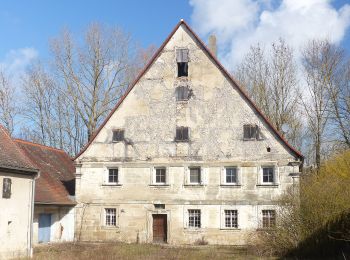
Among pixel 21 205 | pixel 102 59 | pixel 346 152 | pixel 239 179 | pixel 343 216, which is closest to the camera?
pixel 343 216

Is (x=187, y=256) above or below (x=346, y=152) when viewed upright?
below

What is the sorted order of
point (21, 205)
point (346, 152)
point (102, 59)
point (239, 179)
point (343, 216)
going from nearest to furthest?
point (343, 216)
point (21, 205)
point (239, 179)
point (346, 152)
point (102, 59)

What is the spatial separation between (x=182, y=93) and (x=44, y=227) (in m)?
11.2

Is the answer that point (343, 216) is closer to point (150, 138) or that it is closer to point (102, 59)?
point (150, 138)

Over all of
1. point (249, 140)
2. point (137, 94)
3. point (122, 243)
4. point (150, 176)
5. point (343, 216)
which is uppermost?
point (137, 94)

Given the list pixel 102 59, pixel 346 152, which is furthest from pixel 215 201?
pixel 102 59

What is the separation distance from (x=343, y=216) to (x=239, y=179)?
10568 millimetres

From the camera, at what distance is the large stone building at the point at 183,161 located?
28.0m

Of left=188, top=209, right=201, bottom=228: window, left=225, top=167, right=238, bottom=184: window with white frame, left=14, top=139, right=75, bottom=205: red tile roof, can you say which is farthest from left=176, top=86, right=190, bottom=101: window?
left=14, top=139, right=75, bottom=205: red tile roof

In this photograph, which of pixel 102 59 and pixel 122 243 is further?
pixel 102 59

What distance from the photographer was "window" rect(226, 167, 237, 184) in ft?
93.5

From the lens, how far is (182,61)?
29844 millimetres

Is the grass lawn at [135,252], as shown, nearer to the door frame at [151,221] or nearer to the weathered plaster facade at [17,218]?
the weathered plaster facade at [17,218]

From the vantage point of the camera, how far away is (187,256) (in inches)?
855
